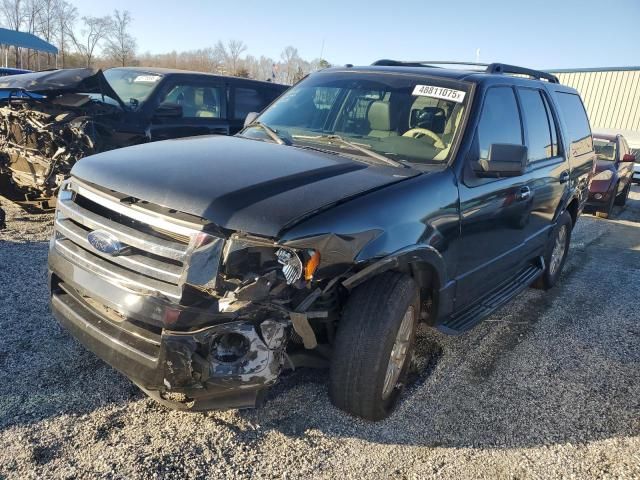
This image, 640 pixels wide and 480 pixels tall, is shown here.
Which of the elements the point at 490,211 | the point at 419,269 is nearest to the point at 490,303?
the point at 490,211

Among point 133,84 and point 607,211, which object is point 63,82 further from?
point 607,211

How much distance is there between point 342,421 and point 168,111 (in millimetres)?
4818

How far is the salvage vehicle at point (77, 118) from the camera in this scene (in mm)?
5906

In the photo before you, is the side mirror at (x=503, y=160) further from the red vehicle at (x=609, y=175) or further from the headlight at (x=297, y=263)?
the red vehicle at (x=609, y=175)

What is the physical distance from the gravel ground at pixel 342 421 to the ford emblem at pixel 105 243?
3.02ft

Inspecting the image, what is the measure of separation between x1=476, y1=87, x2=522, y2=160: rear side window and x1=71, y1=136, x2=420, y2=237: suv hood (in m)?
0.79

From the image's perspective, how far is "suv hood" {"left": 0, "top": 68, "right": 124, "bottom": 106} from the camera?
19.3 feet

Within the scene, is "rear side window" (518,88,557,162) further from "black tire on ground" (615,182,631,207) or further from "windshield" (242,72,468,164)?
"black tire on ground" (615,182,631,207)

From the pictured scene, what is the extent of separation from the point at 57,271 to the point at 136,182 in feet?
2.61

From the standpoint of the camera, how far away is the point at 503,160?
3.31m

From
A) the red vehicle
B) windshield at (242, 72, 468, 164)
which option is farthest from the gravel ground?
the red vehicle

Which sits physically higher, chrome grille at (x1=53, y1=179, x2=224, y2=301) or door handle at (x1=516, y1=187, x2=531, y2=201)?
door handle at (x1=516, y1=187, x2=531, y2=201)

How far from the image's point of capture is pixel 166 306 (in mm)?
2305

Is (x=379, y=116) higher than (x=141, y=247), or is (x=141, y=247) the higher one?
(x=379, y=116)
